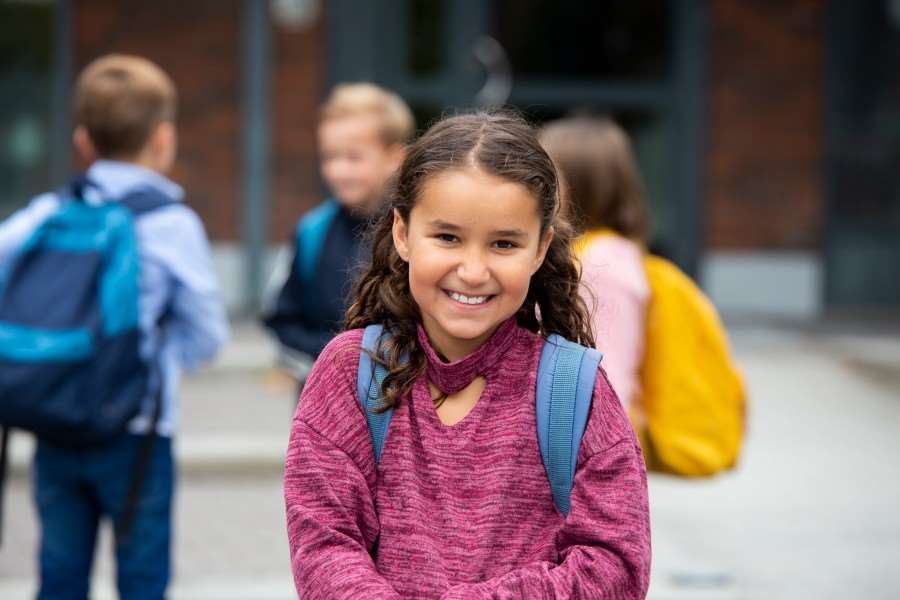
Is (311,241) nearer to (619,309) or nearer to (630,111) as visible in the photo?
(619,309)

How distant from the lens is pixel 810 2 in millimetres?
12953

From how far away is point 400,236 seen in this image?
7.06ft

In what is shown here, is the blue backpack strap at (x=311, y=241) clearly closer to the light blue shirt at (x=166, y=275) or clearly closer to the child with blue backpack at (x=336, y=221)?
the child with blue backpack at (x=336, y=221)

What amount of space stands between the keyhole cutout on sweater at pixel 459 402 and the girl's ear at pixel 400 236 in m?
0.23

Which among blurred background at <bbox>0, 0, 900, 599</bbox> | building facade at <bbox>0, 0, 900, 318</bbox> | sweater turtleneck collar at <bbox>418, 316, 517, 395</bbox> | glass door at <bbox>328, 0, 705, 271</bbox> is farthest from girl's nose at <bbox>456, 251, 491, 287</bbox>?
glass door at <bbox>328, 0, 705, 271</bbox>

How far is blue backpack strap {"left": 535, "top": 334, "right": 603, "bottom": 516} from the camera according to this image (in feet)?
6.44

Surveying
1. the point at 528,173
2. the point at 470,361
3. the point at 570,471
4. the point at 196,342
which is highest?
the point at 528,173

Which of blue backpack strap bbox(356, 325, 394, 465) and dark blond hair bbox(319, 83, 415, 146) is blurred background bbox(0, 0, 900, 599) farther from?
blue backpack strap bbox(356, 325, 394, 465)

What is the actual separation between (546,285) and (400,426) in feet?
1.22

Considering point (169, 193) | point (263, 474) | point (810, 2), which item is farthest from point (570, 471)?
point (810, 2)

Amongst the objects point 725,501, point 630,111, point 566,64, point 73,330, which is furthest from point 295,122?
point 73,330

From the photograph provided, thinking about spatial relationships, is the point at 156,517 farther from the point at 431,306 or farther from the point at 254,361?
the point at 254,361

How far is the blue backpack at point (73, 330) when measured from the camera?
3.18 metres

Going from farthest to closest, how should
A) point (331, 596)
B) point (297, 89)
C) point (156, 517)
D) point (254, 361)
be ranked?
point (297, 89), point (254, 361), point (156, 517), point (331, 596)
